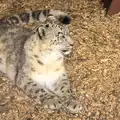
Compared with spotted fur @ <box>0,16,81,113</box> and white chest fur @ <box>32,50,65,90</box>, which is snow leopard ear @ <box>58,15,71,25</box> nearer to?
spotted fur @ <box>0,16,81,113</box>

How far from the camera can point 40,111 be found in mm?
2805

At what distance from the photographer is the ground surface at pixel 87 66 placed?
282 cm

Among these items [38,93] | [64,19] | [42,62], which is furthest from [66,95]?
[64,19]

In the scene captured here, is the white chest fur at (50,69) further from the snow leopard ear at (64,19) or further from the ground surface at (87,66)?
the snow leopard ear at (64,19)

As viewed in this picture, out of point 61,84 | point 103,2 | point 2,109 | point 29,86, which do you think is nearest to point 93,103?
point 61,84

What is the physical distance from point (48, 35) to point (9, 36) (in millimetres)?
558

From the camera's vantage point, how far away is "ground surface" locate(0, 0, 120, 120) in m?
2.82

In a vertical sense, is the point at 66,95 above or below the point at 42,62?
below

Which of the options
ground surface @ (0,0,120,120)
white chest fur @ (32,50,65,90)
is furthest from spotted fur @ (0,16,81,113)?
ground surface @ (0,0,120,120)

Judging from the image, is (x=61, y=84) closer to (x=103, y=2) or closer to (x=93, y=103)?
(x=93, y=103)

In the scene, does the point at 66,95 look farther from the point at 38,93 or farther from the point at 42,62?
the point at 42,62

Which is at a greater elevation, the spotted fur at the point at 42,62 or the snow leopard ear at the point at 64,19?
the snow leopard ear at the point at 64,19

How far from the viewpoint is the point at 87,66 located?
3.16 m

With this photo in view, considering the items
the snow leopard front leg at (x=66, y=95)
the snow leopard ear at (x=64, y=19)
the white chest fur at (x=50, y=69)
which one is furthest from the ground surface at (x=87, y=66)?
the snow leopard ear at (x=64, y=19)
